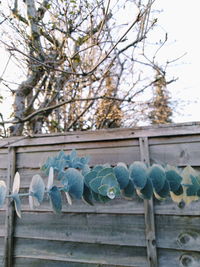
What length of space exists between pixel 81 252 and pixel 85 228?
5.3 inches

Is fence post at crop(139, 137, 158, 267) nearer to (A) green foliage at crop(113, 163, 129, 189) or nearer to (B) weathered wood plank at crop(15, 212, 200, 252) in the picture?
(B) weathered wood plank at crop(15, 212, 200, 252)

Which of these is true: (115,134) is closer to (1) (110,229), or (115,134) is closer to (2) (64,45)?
(1) (110,229)

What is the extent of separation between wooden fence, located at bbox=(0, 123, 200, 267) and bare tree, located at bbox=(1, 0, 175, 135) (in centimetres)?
55

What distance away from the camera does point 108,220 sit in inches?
44.2

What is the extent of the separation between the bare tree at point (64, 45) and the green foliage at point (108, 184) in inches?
48.5

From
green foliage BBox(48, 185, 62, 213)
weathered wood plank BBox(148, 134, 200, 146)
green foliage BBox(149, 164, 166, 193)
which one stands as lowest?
green foliage BBox(48, 185, 62, 213)

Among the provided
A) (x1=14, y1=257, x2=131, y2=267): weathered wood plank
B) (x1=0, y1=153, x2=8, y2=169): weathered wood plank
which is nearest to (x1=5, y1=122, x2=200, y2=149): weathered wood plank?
(x1=0, y1=153, x2=8, y2=169): weathered wood plank

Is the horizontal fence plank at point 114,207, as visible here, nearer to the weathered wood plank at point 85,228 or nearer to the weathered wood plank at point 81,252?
the weathered wood plank at point 85,228

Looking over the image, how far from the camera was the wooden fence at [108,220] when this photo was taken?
1.02 meters

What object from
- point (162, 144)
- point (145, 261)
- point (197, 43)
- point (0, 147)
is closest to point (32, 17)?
point (0, 147)

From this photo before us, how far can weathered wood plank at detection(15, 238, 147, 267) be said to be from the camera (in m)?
1.06

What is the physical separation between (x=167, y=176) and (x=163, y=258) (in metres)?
0.92

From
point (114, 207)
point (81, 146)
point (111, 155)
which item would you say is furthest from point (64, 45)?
point (114, 207)

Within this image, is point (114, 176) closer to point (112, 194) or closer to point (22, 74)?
point (112, 194)
